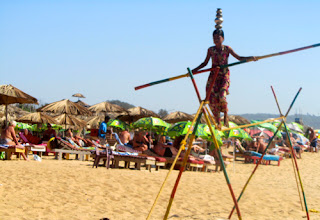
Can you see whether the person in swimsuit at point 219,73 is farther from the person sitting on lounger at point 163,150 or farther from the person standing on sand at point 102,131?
the person standing on sand at point 102,131

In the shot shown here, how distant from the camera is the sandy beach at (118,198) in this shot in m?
6.05

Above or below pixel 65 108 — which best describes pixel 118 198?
below

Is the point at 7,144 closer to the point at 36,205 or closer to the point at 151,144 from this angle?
the point at 151,144

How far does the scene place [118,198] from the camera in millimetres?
7074

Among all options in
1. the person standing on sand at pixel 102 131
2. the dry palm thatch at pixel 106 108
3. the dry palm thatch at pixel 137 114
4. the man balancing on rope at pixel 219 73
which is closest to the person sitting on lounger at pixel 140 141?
the person standing on sand at pixel 102 131

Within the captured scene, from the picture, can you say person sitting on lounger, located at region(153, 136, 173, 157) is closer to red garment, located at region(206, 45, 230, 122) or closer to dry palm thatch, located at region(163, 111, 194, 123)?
red garment, located at region(206, 45, 230, 122)

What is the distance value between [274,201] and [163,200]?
2.24m

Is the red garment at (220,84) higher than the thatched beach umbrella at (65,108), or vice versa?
the thatched beach umbrella at (65,108)

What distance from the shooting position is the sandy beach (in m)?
6.05

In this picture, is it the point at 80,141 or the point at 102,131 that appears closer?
the point at 102,131

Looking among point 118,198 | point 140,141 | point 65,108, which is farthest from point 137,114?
point 118,198

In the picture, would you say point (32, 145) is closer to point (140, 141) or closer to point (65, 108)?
point (65, 108)

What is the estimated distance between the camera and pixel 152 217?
5.96 m

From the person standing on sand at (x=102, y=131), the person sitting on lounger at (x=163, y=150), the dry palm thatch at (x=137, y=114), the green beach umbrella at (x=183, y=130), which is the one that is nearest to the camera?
the person sitting on lounger at (x=163, y=150)
